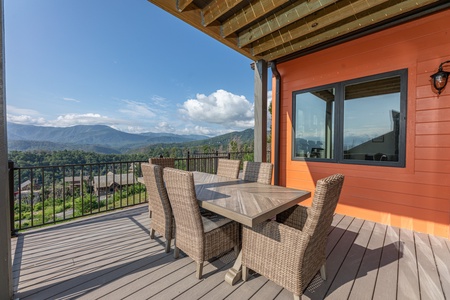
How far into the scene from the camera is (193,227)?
1.64 meters

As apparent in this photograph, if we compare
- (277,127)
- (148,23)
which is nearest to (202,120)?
(148,23)

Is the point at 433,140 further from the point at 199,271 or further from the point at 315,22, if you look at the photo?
the point at 199,271

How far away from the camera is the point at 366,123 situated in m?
3.06

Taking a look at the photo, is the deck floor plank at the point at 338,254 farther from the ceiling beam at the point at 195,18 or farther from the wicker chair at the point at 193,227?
the ceiling beam at the point at 195,18

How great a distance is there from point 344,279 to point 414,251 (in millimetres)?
1178

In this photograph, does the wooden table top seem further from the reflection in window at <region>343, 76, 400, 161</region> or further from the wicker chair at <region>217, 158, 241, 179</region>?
the reflection in window at <region>343, 76, 400, 161</region>

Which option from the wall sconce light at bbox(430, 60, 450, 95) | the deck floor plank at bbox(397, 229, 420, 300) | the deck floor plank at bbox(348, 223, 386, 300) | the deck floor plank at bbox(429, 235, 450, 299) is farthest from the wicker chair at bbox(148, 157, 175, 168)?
the wall sconce light at bbox(430, 60, 450, 95)

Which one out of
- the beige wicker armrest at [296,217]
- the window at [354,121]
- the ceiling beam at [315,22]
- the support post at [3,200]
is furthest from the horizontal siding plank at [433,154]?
the support post at [3,200]

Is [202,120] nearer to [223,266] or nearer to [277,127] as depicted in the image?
[277,127]

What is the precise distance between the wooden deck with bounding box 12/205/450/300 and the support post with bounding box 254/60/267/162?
1.72 metres

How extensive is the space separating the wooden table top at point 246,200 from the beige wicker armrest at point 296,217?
0.35 feet

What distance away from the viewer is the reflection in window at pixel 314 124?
11.2ft

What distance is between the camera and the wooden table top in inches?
54.6

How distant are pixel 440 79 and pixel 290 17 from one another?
2.02 meters
